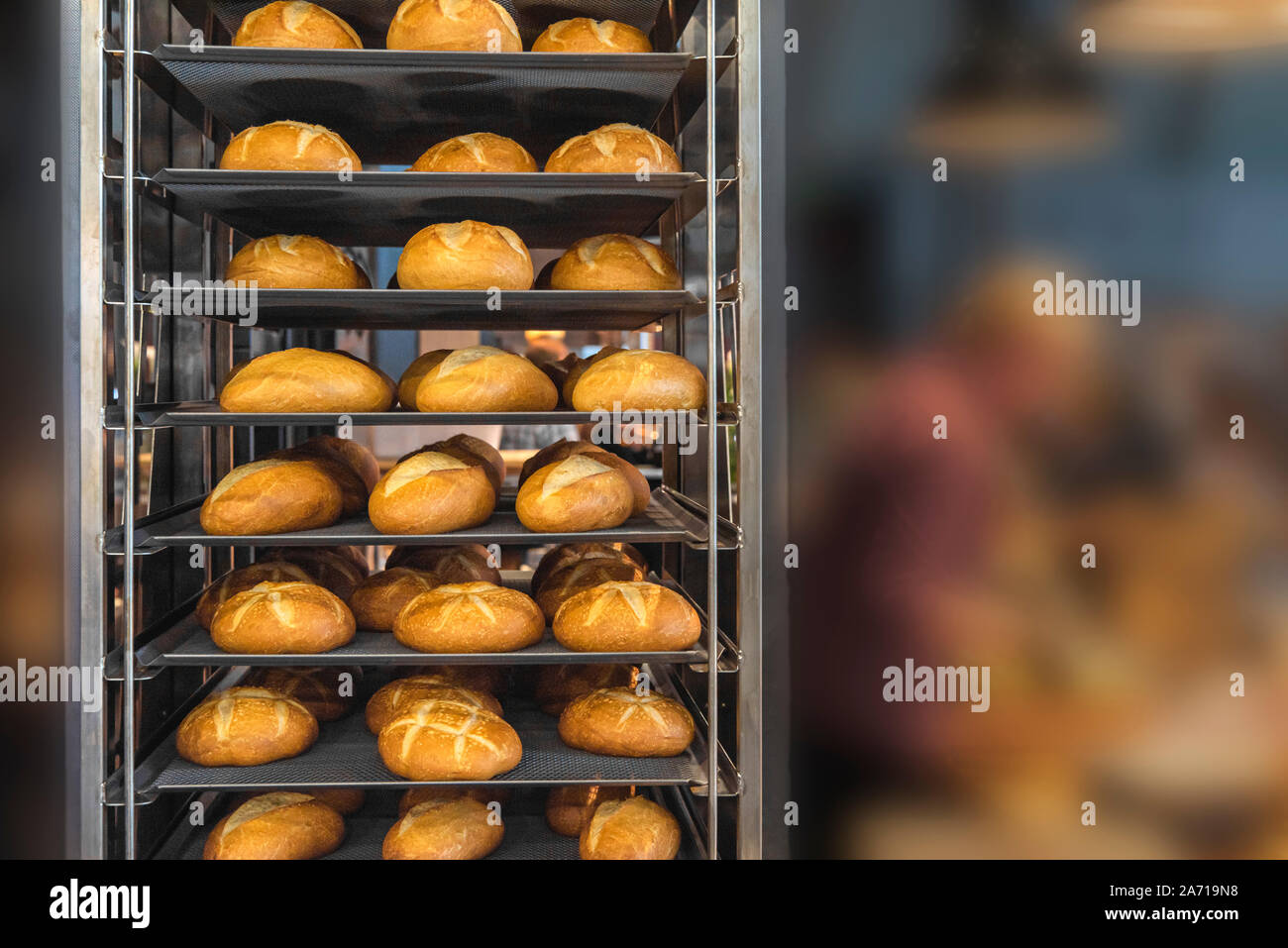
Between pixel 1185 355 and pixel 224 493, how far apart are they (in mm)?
2083

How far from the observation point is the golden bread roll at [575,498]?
77.9 inches

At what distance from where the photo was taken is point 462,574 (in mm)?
2355

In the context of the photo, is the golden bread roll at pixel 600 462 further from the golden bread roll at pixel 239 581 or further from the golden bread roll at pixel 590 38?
the golden bread roll at pixel 590 38

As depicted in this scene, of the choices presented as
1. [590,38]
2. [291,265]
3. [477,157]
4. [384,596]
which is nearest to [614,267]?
[477,157]

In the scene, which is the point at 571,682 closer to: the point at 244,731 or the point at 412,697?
the point at 412,697

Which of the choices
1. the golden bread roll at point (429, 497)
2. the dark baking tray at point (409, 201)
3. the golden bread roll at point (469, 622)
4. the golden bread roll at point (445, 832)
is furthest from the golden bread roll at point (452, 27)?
the golden bread roll at point (445, 832)

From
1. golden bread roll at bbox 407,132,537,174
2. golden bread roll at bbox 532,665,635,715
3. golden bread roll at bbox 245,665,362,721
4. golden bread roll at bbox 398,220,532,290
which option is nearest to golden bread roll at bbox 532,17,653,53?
golden bread roll at bbox 407,132,537,174

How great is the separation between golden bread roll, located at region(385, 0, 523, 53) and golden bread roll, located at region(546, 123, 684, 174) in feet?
0.90

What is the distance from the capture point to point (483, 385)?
6.61 feet

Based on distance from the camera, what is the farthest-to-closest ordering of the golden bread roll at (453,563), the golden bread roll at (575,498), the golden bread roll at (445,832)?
the golden bread roll at (453,563)
the golden bread roll at (575,498)
the golden bread roll at (445,832)

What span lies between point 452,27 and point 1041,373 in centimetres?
148

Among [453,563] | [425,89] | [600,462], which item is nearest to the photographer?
[425,89]

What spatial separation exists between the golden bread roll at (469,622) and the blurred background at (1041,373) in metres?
0.65
